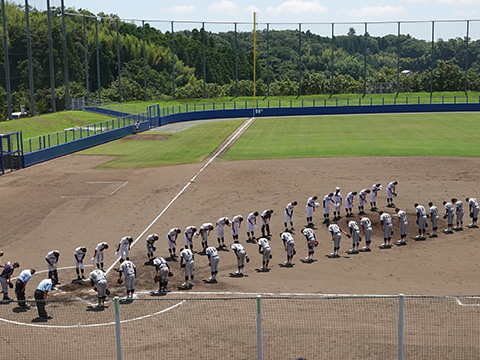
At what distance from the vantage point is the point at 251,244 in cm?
2462

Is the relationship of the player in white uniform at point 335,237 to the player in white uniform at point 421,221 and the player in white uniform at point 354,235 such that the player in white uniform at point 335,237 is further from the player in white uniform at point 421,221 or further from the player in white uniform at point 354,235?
the player in white uniform at point 421,221

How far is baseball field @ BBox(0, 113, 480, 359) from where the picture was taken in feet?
48.0

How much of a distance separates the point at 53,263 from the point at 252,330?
8.29m

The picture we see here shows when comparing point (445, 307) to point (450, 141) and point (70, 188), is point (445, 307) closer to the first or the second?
point (70, 188)

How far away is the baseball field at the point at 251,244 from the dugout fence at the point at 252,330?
5 cm

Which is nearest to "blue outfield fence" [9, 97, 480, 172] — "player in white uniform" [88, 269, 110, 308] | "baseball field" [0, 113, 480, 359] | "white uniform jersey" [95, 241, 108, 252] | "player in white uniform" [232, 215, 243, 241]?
"baseball field" [0, 113, 480, 359]

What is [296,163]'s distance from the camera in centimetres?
4181

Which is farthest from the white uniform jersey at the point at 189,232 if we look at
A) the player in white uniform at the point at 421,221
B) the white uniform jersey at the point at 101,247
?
the player in white uniform at the point at 421,221

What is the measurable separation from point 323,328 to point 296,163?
2752 cm

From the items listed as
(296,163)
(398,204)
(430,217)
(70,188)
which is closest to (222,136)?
(296,163)

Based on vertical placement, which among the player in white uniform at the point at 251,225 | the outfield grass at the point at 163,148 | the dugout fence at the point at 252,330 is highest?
the outfield grass at the point at 163,148

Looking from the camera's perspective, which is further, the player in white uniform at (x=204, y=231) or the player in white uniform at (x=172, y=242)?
the player in white uniform at (x=204, y=231)

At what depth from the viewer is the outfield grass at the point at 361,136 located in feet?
151

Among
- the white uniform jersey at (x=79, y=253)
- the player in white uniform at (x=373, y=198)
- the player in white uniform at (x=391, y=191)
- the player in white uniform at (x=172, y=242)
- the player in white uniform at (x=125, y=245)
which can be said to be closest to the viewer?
the white uniform jersey at (x=79, y=253)
